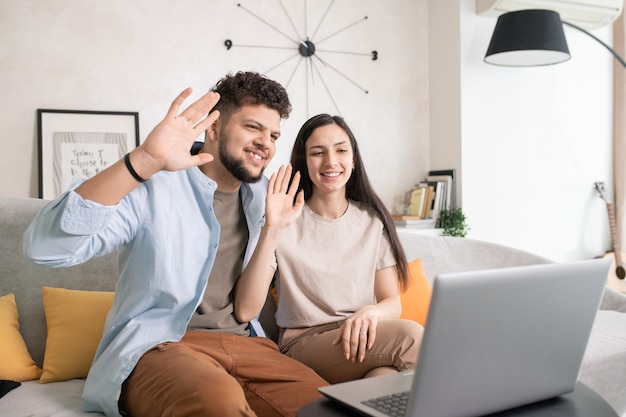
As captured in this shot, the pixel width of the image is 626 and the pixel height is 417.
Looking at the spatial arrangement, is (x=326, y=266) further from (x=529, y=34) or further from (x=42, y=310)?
(x=529, y=34)

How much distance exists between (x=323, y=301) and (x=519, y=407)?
2.80 feet

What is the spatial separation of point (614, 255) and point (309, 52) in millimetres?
2597

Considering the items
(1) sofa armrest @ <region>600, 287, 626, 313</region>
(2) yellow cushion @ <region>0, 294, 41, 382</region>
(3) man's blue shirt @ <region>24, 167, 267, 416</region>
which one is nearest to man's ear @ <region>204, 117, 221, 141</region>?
(3) man's blue shirt @ <region>24, 167, 267, 416</region>

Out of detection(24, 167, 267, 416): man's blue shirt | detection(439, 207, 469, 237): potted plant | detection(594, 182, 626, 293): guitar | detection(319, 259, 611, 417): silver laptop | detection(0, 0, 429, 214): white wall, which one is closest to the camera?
detection(319, 259, 611, 417): silver laptop

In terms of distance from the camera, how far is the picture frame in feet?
10.5

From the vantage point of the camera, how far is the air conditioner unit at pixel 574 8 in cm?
386

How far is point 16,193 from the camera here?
3199 mm

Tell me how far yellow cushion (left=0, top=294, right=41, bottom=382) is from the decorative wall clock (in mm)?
2224

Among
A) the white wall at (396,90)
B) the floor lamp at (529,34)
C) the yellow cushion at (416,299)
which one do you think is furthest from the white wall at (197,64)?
the yellow cushion at (416,299)

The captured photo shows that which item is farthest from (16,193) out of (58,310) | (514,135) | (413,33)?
(514,135)

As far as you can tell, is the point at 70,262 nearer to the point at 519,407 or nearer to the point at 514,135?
the point at 519,407

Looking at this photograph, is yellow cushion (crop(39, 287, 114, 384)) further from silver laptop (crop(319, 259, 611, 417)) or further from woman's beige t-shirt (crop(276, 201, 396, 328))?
silver laptop (crop(319, 259, 611, 417))

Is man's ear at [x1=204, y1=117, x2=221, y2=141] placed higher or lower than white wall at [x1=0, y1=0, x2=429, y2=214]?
lower

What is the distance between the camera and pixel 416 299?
7.54 feet
